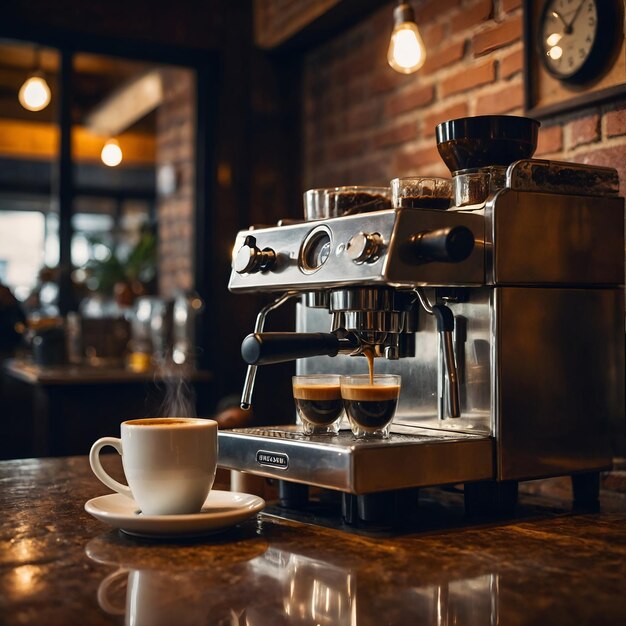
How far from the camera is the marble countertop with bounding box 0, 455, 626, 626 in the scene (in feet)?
2.34

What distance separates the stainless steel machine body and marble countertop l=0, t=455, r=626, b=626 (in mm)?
82

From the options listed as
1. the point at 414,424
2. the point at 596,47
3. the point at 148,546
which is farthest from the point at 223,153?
the point at 148,546

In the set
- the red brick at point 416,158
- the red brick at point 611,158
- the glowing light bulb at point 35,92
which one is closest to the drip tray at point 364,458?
the red brick at point 611,158

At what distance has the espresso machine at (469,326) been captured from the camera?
0.99 m

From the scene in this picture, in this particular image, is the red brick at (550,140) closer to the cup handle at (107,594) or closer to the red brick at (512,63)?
the red brick at (512,63)

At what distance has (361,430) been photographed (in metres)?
1.05

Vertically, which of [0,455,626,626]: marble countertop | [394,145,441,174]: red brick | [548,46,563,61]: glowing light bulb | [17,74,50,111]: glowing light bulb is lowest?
[0,455,626,626]: marble countertop

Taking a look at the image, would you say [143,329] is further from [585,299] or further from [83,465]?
[585,299]

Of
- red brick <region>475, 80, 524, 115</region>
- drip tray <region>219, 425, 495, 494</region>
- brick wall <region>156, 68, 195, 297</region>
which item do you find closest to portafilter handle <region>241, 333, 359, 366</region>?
drip tray <region>219, 425, 495, 494</region>

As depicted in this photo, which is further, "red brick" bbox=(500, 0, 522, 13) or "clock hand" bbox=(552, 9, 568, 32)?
"red brick" bbox=(500, 0, 522, 13)

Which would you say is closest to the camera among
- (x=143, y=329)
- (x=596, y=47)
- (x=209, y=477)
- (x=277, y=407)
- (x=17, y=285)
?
(x=209, y=477)

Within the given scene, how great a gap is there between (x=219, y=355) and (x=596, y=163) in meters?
1.66

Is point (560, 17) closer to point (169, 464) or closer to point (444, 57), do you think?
point (444, 57)

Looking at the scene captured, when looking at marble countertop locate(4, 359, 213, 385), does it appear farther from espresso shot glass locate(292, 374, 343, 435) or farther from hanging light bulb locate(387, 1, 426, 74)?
espresso shot glass locate(292, 374, 343, 435)
